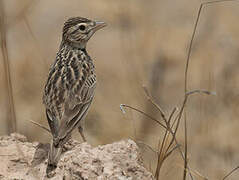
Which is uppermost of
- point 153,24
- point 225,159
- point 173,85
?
point 153,24

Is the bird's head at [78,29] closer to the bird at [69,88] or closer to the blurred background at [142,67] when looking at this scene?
the bird at [69,88]

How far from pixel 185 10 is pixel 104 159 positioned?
962 centimetres

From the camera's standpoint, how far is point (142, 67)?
12.0m

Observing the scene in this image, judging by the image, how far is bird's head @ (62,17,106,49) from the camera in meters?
7.26

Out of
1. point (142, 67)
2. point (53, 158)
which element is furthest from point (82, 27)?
point (142, 67)

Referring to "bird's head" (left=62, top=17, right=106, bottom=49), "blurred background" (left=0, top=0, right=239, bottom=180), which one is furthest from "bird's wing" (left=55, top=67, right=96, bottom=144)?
"blurred background" (left=0, top=0, right=239, bottom=180)

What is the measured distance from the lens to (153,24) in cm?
1320

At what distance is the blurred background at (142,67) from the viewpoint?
10.7 m

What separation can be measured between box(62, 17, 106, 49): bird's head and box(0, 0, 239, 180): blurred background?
8.07 feet

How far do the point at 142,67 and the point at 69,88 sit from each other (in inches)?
229

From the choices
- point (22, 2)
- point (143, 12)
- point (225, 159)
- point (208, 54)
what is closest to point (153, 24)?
point (143, 12)

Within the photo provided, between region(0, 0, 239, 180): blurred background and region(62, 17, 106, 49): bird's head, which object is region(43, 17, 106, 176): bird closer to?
region(62, 17, 106, 49): bird's head

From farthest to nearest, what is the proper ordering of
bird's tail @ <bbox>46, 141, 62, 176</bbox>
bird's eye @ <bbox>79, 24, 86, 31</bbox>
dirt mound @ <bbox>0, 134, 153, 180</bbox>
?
bird's eye @ <bbox>79, 24, 86, 31</bbox>, bird's tail @ <bbox>46, 141, 62, 176</bbox>, dirt mound @ <bbox>0, 134, 153, 180</bbox>

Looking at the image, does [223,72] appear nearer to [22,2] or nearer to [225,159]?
[225,159]
